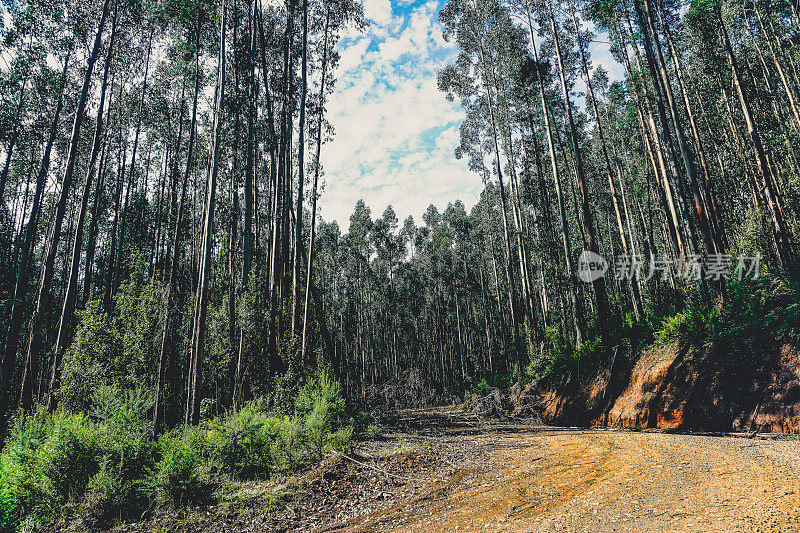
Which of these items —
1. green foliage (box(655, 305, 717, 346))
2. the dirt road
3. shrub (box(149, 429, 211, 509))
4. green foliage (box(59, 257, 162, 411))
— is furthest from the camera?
green foliage (box(59, 257, 162, 411))

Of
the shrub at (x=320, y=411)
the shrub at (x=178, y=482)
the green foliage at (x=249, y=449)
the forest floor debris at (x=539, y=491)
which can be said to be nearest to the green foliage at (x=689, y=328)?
the forest floor debris at (x=539, y=491)

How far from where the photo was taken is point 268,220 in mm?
16359

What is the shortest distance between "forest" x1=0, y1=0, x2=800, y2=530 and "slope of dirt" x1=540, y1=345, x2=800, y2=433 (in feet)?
2.09

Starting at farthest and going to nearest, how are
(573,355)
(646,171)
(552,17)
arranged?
(646,171), (552,17), (573,355)

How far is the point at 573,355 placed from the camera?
39.8ft

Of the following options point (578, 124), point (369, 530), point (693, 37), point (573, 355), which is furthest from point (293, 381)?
point (693, 37)

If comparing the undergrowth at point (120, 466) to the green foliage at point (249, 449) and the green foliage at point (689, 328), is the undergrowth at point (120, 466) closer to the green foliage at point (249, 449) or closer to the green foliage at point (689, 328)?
the green foliage at point (249, 449)

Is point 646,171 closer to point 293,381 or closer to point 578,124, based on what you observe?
point 578,124

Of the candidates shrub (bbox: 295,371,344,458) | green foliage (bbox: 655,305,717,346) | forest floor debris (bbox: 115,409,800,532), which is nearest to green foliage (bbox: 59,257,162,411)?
shrub (bbox: 295,371,344,458)

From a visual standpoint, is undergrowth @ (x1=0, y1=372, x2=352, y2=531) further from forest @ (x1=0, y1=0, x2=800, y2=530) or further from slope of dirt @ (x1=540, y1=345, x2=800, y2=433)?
slope of dirt @ (x1=540, y1=345, x2=800, y2=433)

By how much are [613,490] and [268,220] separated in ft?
50.9

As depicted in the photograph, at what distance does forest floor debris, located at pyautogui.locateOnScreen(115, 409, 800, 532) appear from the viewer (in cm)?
295

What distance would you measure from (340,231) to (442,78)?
22081 millimetres

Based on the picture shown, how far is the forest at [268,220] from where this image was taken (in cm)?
651
